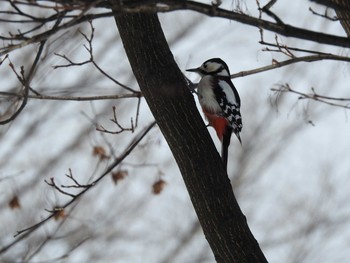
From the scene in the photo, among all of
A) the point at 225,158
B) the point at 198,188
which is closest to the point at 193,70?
the point at 225,158

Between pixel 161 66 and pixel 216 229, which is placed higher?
pixel 161 66

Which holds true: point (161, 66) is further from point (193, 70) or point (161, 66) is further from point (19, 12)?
point (193, 70)

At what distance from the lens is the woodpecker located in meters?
5.59

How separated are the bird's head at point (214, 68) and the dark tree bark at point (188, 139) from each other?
2.04 m

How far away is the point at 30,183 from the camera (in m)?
9.72

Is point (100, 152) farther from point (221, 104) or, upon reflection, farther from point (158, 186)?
point (221, 104)

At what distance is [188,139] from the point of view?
3668 millimetres

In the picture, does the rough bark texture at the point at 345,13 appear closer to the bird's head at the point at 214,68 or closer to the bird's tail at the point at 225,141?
the bird's tail at the point at 225,141

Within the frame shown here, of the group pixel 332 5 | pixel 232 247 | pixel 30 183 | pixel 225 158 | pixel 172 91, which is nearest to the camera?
pixel 332 5

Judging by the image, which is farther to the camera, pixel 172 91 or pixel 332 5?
pixel 172 91

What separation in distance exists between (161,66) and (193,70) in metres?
2.12

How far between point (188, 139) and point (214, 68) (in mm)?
2270

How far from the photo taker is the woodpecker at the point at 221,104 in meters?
5.59

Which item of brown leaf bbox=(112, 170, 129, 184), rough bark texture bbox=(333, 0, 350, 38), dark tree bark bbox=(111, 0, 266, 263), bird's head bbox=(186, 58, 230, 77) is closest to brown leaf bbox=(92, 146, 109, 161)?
brown leaf bbox=(112, 170, 129, 184)
